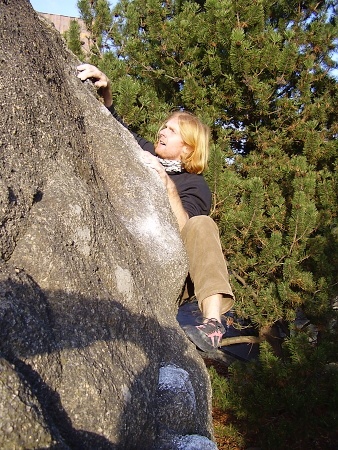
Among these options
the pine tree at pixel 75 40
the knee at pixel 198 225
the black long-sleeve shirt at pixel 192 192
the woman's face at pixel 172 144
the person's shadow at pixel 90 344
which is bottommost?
the person's shadow at pixel 90 344

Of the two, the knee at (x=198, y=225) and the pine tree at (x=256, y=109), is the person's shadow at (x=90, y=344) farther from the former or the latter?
the pine tree at (x=256, y=109)

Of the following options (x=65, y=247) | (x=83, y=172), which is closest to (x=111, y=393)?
(x=65, y=247)

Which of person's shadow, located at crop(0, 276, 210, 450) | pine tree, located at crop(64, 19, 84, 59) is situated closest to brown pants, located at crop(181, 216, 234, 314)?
person's shadow, located at crop(0, 276, 210, 450)

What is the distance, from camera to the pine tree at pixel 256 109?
4.13 meters

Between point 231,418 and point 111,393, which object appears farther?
point 231,418

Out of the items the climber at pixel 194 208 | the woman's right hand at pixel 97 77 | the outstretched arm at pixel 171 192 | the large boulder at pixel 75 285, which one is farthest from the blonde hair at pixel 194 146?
the large boulder at pixel 75 285

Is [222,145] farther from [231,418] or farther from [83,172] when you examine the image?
[83,172]

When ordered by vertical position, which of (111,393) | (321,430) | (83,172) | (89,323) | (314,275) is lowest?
(321,430)

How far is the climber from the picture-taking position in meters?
2.25

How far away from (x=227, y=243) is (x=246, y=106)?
4.25 ft

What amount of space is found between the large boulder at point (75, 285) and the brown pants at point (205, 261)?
110 millimetres

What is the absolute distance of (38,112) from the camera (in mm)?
1761

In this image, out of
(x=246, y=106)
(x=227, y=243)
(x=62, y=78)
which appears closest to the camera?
(x=62, y=78)

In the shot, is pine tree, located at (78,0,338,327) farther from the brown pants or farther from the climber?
the brown pants
